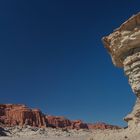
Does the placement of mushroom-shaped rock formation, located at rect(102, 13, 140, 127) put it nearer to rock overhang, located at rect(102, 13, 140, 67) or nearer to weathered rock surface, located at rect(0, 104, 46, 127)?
rock overhang, located at rect(102, 13, 140, 67)

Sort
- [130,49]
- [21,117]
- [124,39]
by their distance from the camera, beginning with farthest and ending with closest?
[21,117] → [130,49] → [124,39]

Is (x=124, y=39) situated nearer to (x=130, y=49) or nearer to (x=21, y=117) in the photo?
(x=130, y=49)

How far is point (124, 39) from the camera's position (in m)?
22.9

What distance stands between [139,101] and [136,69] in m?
2.27

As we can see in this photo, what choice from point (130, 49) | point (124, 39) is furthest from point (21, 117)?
point (124, 39)

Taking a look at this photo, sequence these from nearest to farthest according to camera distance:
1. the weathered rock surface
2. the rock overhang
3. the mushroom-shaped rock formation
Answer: the mushroom-shaped rock formation
the rock overhang
the weathered rock surface

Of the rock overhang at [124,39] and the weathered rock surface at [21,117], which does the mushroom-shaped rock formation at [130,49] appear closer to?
the rock overhang at [124,39]

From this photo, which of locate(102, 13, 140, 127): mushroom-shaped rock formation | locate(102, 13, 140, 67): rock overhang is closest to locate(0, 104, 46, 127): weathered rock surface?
locate(102, 13, 140, 67): rock overhang

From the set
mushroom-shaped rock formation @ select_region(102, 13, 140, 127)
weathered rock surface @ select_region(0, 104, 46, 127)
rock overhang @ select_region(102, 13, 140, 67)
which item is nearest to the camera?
mushroom-shaped rock formation @ select_region(102, 13, 140, 127)

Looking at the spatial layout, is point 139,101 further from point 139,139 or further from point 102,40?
point 102,40

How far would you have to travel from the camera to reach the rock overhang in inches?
872

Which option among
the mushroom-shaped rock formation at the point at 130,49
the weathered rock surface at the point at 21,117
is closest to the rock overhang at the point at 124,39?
the mushroom-shaped rock formation at the point at 130,49

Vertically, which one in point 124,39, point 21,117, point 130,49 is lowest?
point 130,49

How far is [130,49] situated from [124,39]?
36.9 inches
